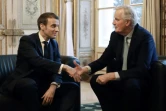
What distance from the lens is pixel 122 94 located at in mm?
2609

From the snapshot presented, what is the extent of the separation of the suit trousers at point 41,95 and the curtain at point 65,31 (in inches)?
125

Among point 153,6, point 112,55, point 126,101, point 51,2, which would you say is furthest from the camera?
point 51,2

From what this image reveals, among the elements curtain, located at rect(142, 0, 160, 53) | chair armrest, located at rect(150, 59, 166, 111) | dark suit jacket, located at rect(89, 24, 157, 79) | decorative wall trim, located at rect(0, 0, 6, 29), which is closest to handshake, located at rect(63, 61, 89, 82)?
dark suit jacket, located at rect(89, 24, 157, 79)

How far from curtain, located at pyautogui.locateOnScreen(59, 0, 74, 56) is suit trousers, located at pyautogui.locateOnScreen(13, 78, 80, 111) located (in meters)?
3.18

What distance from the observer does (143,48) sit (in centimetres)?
251

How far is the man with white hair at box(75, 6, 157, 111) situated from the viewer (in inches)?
96.5

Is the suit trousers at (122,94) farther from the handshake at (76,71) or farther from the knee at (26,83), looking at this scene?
the knee at (26,83)

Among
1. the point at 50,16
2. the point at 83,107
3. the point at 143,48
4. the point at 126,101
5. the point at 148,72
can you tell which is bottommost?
the point at 83,107

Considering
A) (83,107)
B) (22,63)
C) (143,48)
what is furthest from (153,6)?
(22,63)

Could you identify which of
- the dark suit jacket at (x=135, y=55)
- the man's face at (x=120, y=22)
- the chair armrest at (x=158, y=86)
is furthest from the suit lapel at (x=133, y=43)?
the chair armrest at (x=158, y=86)

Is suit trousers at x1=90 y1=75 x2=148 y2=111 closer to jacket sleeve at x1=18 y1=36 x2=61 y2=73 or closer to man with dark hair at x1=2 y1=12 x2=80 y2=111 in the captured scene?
man with dark hair at x1=2 y1=12 x2=80 y2=111

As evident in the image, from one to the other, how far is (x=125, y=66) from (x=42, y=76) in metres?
0.72

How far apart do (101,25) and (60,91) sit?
3.92 metres

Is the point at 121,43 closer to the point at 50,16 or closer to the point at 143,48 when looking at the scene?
the point at 143,48
